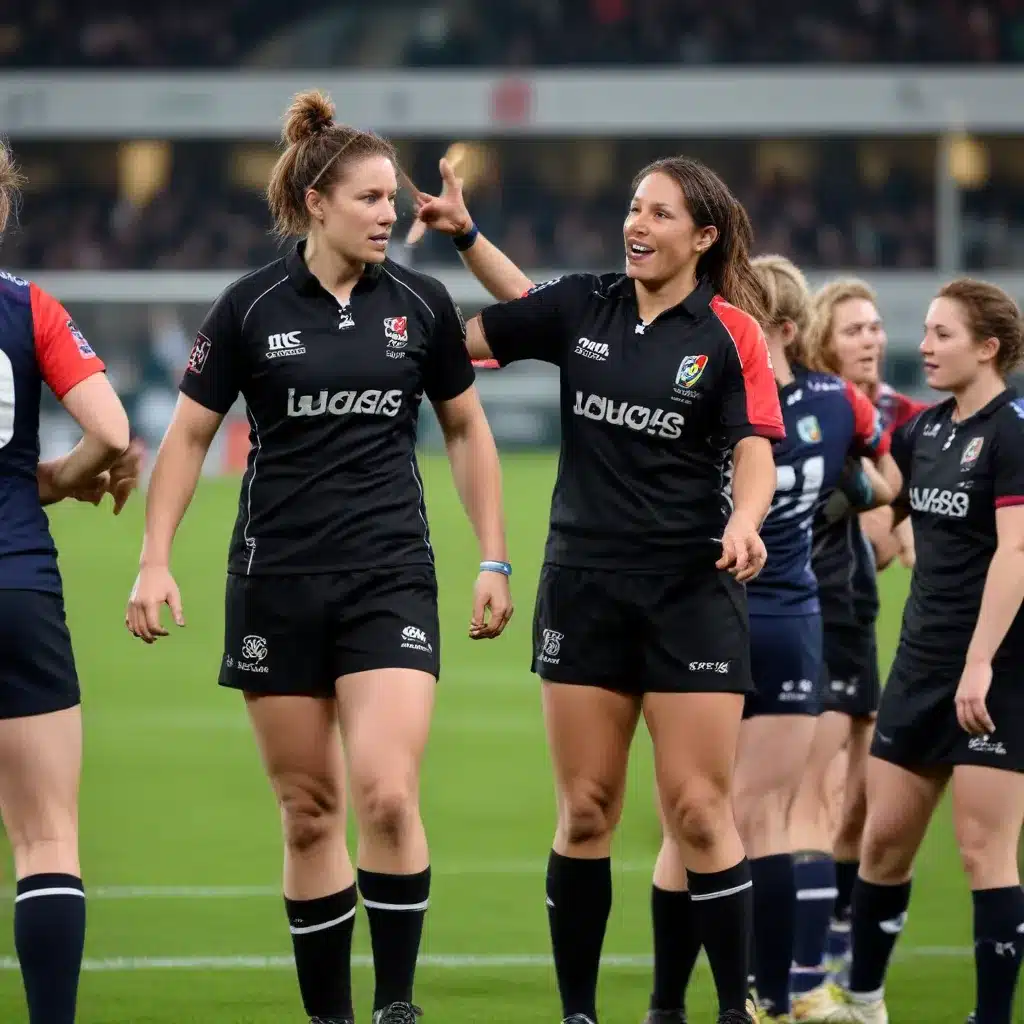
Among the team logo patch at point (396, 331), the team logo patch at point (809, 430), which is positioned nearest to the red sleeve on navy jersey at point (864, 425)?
the team logo patch at point (809, 430)

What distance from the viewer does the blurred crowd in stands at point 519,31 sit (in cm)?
3788

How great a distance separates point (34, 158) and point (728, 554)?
35.7m

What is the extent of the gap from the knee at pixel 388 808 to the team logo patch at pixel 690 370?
1126 mm

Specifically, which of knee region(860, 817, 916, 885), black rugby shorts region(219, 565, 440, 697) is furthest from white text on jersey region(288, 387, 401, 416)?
knee region(860, 817, 916, 885)

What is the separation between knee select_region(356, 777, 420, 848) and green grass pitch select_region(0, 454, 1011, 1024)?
112cm

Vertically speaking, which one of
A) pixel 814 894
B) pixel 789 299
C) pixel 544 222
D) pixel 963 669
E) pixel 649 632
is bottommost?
pixel 814 894

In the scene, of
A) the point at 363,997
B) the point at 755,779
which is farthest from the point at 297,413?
the point at 363,997

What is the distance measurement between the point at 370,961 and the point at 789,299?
240cm

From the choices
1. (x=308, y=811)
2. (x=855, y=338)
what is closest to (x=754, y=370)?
(x=308, y=811)

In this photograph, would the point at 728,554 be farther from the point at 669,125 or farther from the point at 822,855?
the point at 669,125

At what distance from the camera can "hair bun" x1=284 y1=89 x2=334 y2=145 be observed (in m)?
4.60

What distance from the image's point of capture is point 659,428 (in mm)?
4535

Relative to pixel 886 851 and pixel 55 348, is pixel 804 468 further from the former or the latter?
pixel 55 348

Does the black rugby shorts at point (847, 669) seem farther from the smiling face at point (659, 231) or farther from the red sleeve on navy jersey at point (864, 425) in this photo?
the smiling face at point (659, 231)
